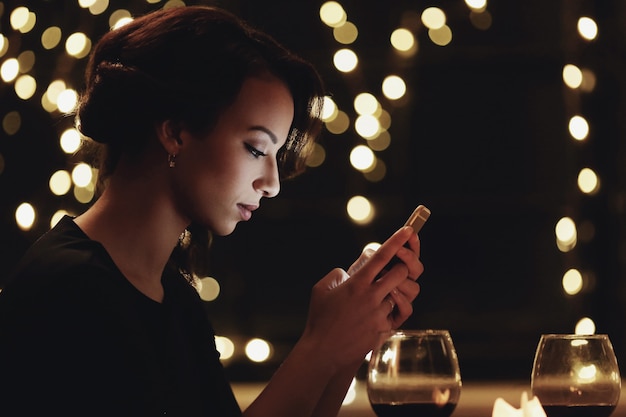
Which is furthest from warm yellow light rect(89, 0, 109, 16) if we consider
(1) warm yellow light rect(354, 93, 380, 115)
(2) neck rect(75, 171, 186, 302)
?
(2) neck rect(75, 171, 186, 302)

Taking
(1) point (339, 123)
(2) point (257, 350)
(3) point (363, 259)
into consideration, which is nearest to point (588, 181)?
(1) point (339, 123)

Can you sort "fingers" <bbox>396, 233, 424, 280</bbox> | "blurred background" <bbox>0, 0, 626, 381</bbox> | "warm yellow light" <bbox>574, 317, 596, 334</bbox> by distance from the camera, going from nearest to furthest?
1. "fingers" <bbox>396, 233, 424, 280</bbox>
2. "warm yellow light" <bbox>574, 317, 596, 334</bbox>
3. "blurred background" <bbox>0, 0, 626, 381</bbox>

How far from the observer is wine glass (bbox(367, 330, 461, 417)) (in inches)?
41.9

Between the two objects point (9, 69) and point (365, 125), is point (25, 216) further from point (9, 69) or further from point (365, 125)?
point (365, 125)

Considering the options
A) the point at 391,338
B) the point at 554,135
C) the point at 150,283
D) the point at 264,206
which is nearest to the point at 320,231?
the point at 264,206

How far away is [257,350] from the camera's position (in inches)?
136

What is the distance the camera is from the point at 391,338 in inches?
42.8

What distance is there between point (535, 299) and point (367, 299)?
2254mm

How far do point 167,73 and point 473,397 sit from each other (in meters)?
1.60

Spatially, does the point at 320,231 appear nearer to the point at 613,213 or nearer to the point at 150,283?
the point at 613,213

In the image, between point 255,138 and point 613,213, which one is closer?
point 255,138

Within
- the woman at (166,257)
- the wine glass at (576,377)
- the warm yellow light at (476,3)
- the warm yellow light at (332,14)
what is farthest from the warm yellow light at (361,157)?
the wine glass at (576,377)

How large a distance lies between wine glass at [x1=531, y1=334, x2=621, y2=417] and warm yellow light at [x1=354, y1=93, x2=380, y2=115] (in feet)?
7.80

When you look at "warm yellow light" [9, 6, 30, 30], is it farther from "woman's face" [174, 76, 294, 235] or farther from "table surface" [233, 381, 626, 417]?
"woman's face" [174, 76, 294, 235]
